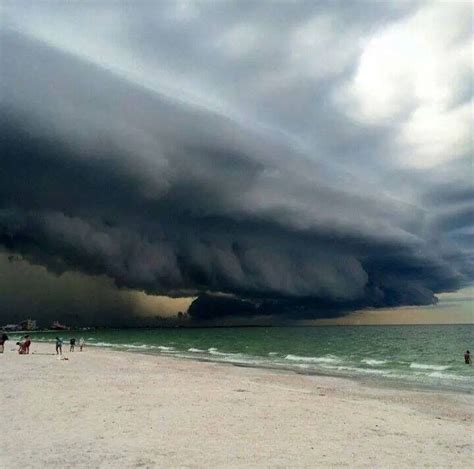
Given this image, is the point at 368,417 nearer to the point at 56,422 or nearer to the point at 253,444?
the point at 253,444

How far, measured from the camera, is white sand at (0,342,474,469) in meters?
10.8

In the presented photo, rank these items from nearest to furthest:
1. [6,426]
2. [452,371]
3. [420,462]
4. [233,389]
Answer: [420,462] < [6,426] < [233,389] < [452,371]

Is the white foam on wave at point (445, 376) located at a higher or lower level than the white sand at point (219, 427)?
lower

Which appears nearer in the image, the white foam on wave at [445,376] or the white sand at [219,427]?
the white sand at [219,427]

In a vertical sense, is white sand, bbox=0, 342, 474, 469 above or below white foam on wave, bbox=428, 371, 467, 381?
above

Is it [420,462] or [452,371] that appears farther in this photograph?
[452,371]

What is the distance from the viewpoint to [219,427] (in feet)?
46.0

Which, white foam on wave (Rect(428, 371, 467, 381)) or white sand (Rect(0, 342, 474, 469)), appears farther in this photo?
white foam on wave (Rect(428, 371, 467, 381))

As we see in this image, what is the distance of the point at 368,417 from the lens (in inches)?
658

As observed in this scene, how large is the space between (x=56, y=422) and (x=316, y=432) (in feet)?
26.5

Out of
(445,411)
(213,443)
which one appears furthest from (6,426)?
(445,411)

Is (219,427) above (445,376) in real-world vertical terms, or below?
above

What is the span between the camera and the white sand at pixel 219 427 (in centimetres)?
1082

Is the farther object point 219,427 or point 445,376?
point 445,376
